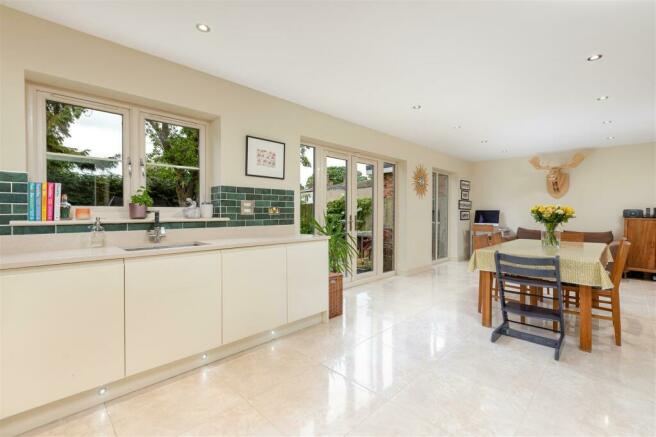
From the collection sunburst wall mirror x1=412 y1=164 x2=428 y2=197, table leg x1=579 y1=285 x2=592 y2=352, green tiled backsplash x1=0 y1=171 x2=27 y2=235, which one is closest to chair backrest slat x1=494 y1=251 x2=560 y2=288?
table leg x1=579 y1=285 x2=592 y2=352

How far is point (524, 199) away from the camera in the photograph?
22.5 feet

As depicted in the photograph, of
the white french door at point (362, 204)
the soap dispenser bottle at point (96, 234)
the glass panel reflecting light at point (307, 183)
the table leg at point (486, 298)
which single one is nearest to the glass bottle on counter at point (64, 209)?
the soap dispenser bottle at point (96, 234)

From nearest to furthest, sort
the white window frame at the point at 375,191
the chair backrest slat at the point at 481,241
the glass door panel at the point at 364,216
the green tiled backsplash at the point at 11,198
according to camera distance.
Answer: the green tiled backsplash at the point at 11,198, the chair backrest slat at the point at 481,241, the white window frame at the point at 375,191, the glass door panel at the point at 364,216

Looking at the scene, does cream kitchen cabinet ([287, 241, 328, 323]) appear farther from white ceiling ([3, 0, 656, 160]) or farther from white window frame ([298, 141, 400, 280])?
white ceiling ([3, 0, 656, 160])

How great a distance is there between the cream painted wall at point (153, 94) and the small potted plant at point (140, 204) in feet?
2.09

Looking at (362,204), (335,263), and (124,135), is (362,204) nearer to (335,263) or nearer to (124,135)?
(335,263)

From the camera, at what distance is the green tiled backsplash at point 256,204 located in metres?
2.92

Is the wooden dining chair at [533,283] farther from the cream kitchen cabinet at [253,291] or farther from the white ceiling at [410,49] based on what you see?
the cream kitchen cabinet at [253,291]

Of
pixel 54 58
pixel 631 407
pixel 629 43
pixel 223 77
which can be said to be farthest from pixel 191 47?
pixel 631 407

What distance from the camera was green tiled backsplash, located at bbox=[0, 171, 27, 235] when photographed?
1891 mm

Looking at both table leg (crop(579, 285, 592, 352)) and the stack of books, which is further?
table leg (crop(579, 285, 592, 352))

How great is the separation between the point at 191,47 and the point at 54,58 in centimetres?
87

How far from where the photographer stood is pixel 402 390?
200 cm

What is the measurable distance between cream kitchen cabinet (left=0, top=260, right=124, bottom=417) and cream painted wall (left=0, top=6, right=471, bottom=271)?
866mm
